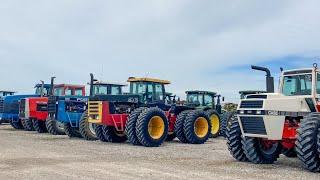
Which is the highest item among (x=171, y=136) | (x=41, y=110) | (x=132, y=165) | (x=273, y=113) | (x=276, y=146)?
(x=41, y=110)

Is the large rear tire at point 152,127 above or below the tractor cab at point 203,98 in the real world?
below

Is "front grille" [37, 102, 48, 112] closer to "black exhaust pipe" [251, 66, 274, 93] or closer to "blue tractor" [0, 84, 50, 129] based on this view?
"blue tractor" [0, 84, 50, 129]

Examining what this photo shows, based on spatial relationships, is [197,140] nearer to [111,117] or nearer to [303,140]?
[111,117]

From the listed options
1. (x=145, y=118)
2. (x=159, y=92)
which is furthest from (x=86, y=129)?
(x=145, y=118)

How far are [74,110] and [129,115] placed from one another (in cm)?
417

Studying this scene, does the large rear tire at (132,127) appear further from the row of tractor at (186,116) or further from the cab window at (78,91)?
the cab window at (78,91)

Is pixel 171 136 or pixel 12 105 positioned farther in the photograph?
pixel 12 105

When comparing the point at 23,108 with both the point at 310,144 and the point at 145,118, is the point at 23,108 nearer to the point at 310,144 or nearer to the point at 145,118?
the point at 145,118

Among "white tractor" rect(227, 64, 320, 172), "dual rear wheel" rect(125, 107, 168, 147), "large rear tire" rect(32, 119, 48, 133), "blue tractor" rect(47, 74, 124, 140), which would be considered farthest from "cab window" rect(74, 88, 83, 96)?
"white tractor" rect(227, 64, 320, 172)

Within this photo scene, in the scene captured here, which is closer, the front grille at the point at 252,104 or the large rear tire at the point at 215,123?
the front grille at the point at 252,104

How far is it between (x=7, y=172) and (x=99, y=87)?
10786mm

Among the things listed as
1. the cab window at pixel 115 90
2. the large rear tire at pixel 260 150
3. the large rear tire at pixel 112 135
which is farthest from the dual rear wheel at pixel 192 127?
the large rear tire at pixel 260 150

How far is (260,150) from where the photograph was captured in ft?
39.0

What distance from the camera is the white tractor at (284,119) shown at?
33.5 ft
